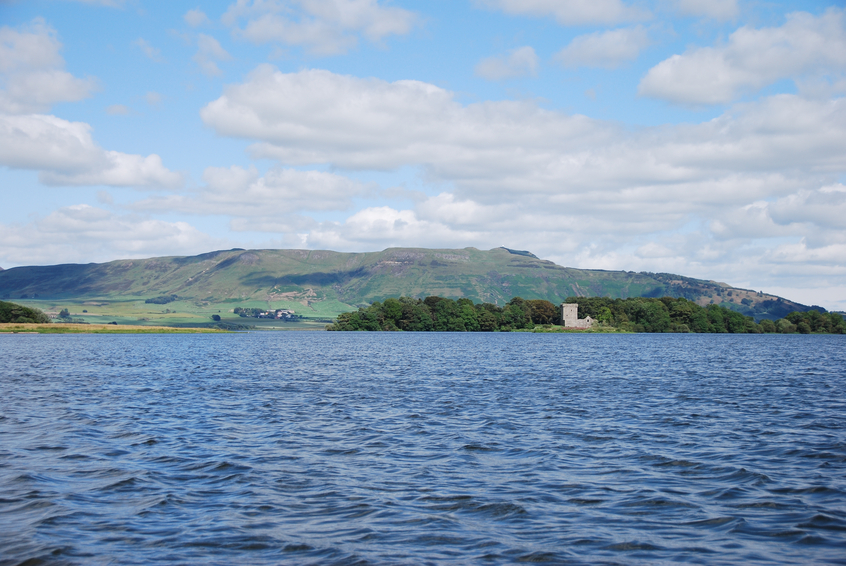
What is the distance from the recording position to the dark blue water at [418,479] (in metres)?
12.9

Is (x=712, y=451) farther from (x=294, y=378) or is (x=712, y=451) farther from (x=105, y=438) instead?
(x=294, y=378)

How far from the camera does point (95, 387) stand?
43.3 metres

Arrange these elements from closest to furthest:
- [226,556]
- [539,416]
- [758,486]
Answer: [226,556] → [758,486] → [539,416]

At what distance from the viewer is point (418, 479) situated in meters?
18.1

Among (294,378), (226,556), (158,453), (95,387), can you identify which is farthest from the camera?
(294,378)

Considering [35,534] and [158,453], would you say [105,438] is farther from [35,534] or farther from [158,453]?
[35,534]

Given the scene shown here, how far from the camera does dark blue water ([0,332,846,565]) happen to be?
12.9 meters

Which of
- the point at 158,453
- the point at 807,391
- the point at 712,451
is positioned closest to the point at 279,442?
the point at 158,453

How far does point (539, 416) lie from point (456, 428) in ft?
18.2

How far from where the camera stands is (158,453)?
21688 millimetres

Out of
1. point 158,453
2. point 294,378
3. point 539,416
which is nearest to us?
point 158,453

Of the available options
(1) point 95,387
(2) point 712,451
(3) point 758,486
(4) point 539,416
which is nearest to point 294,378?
(1) point 95,387

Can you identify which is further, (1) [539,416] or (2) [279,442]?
(1) [539,416]

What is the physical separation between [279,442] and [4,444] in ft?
31.6
